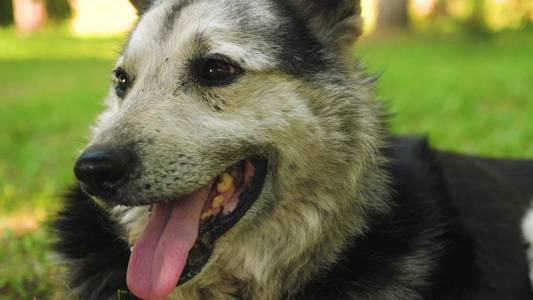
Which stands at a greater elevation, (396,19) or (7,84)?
(7,84)

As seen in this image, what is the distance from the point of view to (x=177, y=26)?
321cm

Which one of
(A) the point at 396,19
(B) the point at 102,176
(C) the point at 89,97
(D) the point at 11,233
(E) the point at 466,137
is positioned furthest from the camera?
(A) the point at 396,19

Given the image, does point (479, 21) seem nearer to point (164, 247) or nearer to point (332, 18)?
point (332, 18)

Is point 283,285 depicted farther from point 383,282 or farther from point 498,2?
point 498,2

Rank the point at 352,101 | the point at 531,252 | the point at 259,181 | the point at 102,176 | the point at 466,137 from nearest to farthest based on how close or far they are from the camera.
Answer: the point at 102,176
the point at 259,181
the point at 352,101
the point at 531,252
the point at 466,137

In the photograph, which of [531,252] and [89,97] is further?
[89,97]

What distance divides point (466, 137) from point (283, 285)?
187 inches

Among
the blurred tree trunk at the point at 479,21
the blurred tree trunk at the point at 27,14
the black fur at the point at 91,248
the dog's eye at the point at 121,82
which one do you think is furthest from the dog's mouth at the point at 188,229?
the blurred tree trunk at the point at 27,14

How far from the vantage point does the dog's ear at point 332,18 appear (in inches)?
133

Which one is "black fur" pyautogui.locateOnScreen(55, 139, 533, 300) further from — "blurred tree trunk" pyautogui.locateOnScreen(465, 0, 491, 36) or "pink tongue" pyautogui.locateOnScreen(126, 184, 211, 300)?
"blurred tree trunk" pyautogui.locateOnScreen(465, 0, 491, 36)

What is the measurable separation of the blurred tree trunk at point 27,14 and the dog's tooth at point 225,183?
27.6 metres

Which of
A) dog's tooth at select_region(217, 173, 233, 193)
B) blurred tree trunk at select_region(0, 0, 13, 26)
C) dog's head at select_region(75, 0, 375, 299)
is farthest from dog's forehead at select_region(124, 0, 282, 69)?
blurred tree trunk at select_region(0, 0, 13, 26)

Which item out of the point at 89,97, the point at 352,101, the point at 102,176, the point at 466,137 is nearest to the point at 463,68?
the point at 466,137

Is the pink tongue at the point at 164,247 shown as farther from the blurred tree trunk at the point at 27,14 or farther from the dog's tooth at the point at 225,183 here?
the blurred tree trunk at the point at 27,14
